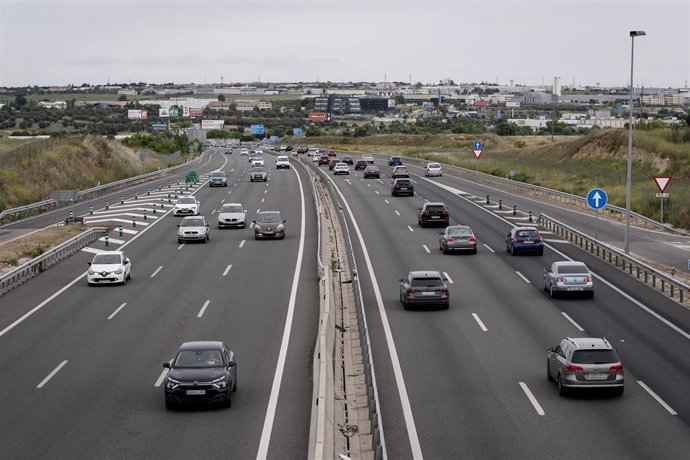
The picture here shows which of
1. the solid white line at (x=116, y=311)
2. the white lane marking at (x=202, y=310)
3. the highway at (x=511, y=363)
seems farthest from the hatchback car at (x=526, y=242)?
the solid white line at (x=116, y=311)

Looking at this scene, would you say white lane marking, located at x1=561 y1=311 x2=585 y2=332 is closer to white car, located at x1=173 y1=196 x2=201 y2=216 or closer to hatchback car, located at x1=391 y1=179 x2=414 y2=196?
white car, located at x1=173 y1=196 x2=201 y2=216

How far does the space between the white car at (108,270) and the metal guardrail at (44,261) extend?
2.84m

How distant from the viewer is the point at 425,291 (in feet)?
108

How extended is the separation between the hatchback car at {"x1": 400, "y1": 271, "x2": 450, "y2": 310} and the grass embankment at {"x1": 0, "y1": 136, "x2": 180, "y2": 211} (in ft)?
144

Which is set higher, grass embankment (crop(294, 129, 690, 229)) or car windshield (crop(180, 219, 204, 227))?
car windshield (crop(180, 219, 204, 227))

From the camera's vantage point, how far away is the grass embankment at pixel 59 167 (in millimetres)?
78500

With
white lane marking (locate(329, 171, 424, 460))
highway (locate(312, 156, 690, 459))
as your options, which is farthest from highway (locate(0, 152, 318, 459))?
highway (locate(312, 156, 690, 459))

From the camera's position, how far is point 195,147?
16150 cm

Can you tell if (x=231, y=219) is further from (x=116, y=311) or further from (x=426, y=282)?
(x=426, y=282)

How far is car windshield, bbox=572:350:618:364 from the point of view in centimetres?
2195

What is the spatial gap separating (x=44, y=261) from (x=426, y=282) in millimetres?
18506

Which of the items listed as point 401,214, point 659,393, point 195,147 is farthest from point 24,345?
point 195,147

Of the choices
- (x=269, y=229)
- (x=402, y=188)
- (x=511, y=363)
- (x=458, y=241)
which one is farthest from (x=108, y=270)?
(x=402, y=188)

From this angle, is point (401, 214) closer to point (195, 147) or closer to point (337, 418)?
point (337, 418)
